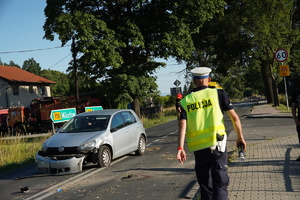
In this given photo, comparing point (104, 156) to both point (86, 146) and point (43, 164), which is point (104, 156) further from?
point (43, 164)

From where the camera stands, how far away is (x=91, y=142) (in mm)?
8906

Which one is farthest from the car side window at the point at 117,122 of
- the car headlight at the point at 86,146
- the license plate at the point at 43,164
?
the license plate at the point at 43,164

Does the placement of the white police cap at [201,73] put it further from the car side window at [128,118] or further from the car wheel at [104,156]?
Answer: the car side window at [128,118]

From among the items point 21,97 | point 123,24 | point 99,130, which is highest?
point 123,24

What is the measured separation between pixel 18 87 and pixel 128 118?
39.9 m

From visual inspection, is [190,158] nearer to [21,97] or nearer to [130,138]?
[130,138]

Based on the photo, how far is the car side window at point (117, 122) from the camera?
1006 cm

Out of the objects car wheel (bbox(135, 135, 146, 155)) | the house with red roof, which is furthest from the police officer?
the house with red roof

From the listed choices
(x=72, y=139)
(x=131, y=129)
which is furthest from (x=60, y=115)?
(x=72, y=139)

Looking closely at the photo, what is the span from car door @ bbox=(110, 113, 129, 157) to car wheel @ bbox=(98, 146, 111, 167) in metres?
0.30

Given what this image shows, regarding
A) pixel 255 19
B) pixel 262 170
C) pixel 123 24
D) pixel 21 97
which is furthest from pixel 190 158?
pixel 21 97

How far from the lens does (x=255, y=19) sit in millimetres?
29969

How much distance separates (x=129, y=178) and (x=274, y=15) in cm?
2583

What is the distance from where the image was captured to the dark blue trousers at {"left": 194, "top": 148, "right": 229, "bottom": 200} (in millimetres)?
4090
